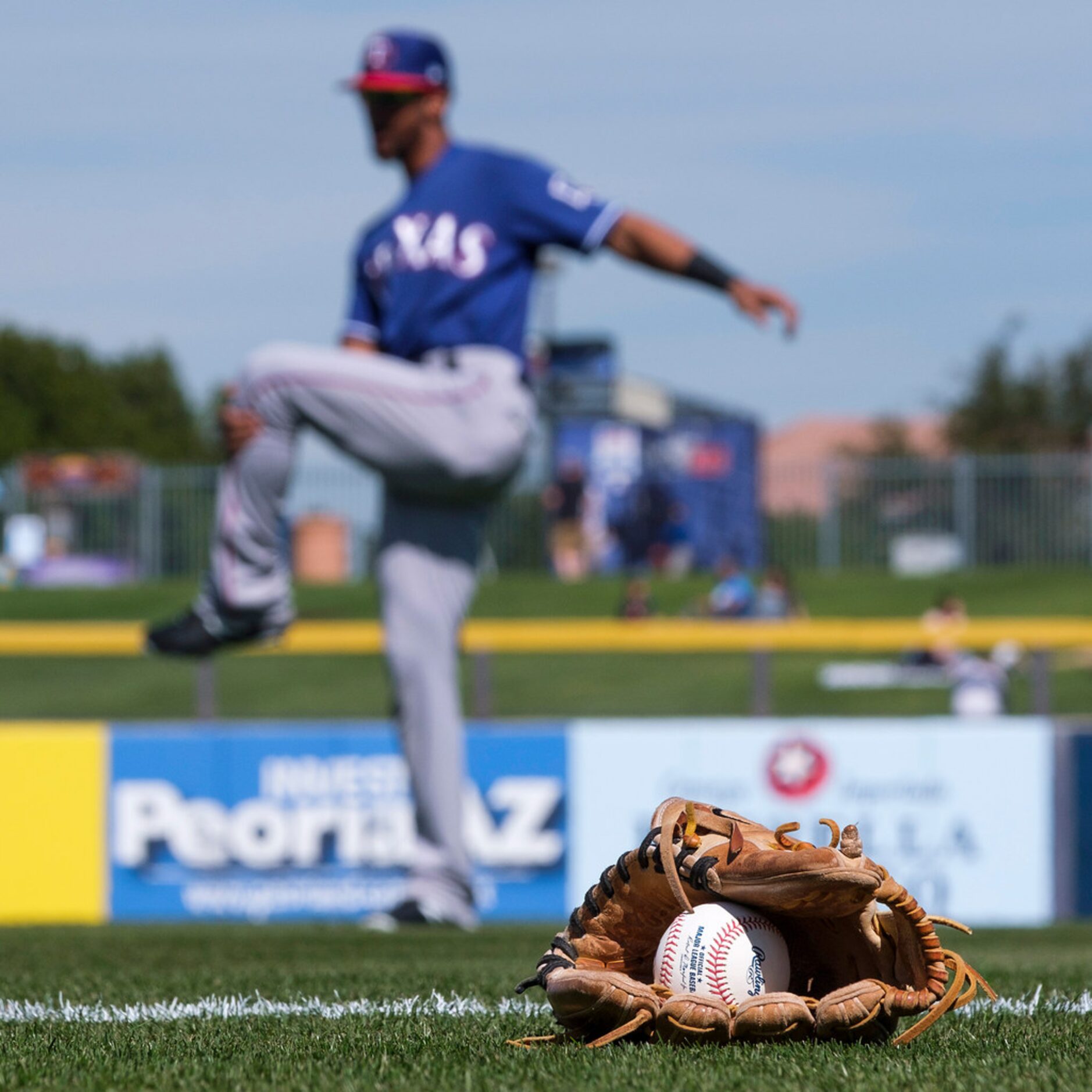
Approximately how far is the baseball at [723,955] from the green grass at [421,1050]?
92 mm

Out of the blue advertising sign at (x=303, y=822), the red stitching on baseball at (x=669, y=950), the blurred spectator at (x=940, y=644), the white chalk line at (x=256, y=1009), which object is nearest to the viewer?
the red stitching on baseball at (x=669, y=950)

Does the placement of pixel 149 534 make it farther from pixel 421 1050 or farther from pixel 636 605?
pixel 421 1050

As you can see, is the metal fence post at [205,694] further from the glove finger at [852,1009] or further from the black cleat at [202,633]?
the glove finger at [852,1009]

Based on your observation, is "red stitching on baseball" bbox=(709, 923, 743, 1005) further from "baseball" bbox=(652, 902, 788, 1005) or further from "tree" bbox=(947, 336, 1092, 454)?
"tree" bbox=(947, 336, 1092, 454)

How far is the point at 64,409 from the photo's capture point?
192ft

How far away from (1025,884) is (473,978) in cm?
592

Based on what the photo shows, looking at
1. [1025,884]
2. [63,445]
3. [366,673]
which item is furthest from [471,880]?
[63,445]

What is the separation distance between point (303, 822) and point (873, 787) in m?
2.94

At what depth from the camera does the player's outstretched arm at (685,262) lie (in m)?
5.30

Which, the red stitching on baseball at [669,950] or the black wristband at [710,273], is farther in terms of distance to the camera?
the black wristband at [710,273]

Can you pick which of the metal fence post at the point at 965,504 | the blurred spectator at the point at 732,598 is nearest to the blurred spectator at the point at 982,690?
the blurred spectator at the point at 732,598

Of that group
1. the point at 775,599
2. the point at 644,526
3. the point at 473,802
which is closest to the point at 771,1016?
the point at 473,802

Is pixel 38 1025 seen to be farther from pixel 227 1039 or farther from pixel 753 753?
pixel 753 753

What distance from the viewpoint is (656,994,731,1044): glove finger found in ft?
8.47
